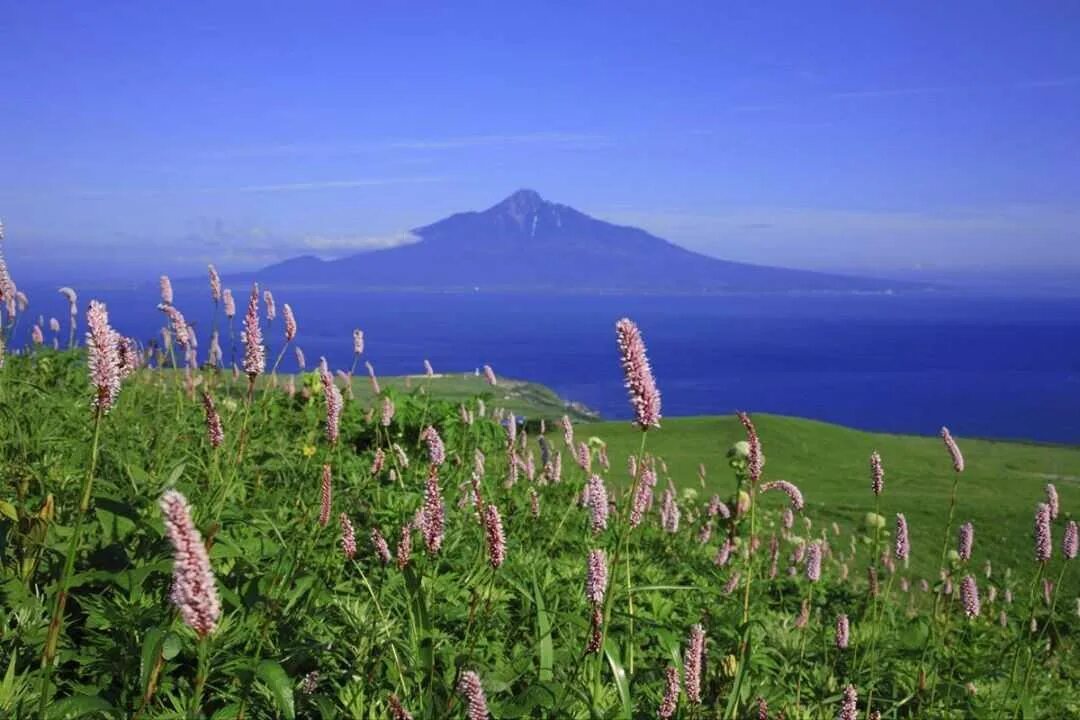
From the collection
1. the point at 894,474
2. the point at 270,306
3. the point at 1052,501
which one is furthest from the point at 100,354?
the point at 894,474

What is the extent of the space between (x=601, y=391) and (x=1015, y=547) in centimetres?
18871

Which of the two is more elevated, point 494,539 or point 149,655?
point 494,539

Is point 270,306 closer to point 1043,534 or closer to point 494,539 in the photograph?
point 494,539

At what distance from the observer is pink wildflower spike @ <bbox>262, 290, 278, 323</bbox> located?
4.97m

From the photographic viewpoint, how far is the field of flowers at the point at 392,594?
258cm

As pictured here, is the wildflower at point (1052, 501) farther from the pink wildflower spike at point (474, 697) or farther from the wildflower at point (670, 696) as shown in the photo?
the pink wildflower spike at point (474, 697)

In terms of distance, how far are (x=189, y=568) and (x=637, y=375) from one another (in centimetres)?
117

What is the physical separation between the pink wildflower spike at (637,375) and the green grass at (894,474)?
9383 millimetres

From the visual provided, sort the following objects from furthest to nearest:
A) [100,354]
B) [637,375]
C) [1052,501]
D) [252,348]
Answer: [1052,501] < [252,348] < [637,375] < [100,354]

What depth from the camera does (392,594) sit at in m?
4.22

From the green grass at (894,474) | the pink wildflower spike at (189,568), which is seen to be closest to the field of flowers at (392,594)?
the pink wildflower spike at (189,568)

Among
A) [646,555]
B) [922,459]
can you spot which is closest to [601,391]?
[922,459]

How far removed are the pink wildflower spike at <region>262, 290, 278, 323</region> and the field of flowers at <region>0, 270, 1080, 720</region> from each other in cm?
5

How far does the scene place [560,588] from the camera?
5055 mm
